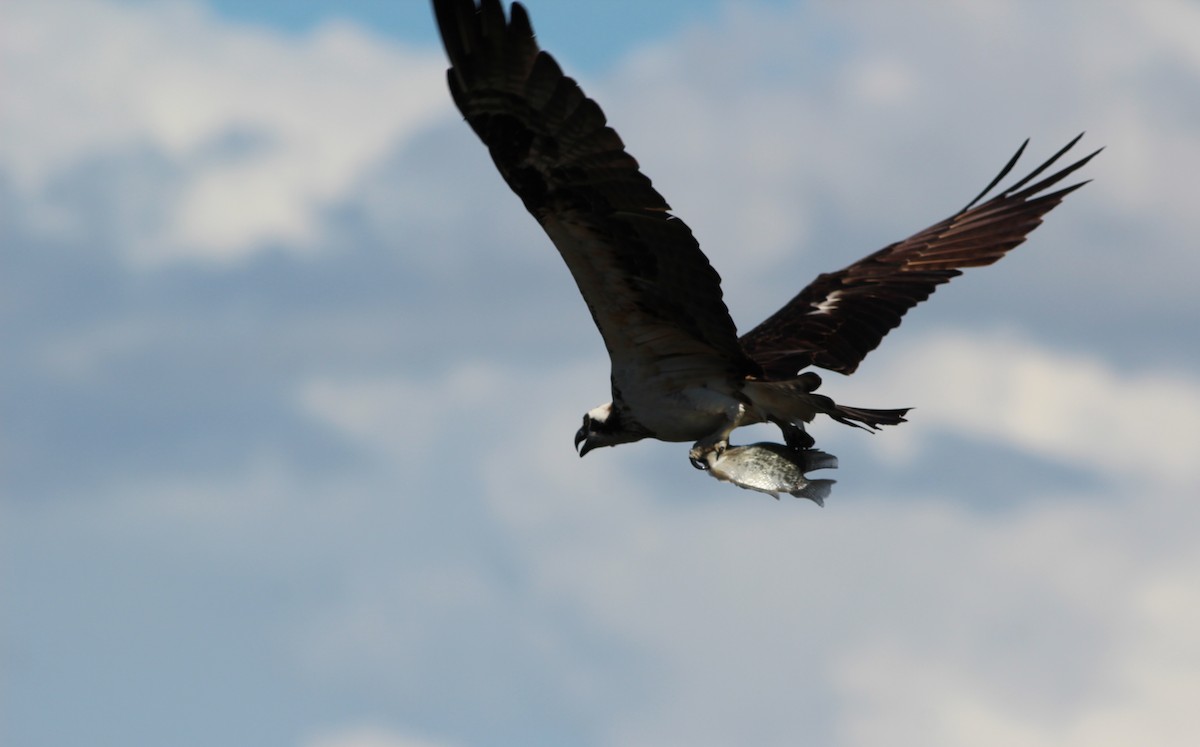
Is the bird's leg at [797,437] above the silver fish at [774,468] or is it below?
above

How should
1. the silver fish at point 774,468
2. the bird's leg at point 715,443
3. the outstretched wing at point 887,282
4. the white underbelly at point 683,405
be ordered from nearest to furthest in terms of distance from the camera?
1. the silver fish at point 774,468
2. the bird's leg at point 715,443
3. the white underbelly at point 683,405
4. the outstretched wing at point 887,282

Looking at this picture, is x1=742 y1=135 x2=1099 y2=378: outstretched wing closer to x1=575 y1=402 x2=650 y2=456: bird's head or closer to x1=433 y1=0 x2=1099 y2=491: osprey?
x1=433 y1=0 x2=1099 y2=491: osprey

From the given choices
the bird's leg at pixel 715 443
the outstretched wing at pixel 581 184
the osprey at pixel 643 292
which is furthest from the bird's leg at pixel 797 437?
the outstretched wing at pixel 581 184

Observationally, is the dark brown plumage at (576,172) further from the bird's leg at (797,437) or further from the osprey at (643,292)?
the bird's leg at (797,437)

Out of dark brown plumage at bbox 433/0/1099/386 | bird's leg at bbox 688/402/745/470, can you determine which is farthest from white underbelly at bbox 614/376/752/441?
dark brown plumage at bbox 433/0/1099/386

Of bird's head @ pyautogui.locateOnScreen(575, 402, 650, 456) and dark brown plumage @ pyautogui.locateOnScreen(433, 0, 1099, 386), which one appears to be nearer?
dark brown plumage @ pyautogui.locateOnScreen(433, 0, 1099, 386)

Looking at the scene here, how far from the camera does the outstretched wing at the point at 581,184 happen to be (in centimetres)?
979

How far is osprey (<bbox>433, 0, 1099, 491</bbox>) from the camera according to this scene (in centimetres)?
989

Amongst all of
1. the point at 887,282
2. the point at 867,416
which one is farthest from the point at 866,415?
the point at 887,282

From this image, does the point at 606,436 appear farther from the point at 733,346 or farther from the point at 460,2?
the point at 460,2

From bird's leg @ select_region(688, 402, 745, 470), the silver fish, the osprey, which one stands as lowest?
the silver fish

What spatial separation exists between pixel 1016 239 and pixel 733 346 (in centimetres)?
473

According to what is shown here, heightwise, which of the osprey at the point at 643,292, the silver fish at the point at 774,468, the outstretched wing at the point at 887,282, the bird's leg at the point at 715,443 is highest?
the outstretched wing at the point at 887,282

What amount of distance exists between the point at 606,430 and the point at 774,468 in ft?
4.79
